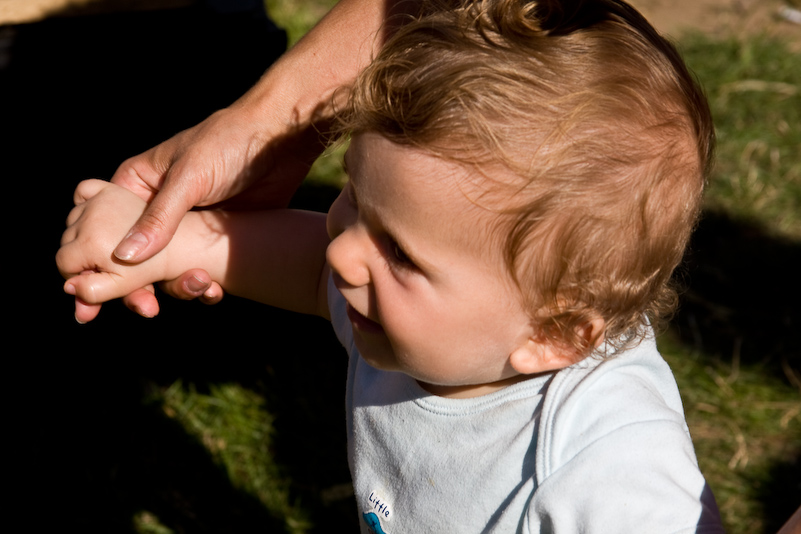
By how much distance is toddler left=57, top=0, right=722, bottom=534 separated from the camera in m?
1.06

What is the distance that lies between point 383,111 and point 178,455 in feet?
5.07

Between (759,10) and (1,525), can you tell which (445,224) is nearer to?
(1,525)

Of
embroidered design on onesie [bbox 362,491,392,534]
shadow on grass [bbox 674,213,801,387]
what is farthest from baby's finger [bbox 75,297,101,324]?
shadow on grass [bbox 674,213,801,387]

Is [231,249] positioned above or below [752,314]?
→ above

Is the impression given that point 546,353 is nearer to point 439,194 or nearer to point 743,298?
point 439,194

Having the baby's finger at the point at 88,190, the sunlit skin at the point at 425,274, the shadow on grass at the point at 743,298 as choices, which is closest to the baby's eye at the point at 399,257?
the sunlit skin at the point at 425,274

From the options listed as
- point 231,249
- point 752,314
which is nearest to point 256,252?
point 231,249

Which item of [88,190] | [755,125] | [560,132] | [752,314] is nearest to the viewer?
[560,132]

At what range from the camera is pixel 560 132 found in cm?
105

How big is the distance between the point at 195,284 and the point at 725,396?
1754 millimetres

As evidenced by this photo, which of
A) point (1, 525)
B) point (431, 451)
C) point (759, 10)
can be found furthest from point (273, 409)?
point (759, 10)

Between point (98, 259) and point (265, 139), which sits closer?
point (98, 259)

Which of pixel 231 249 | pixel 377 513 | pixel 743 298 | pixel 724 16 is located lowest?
pixel 743 298

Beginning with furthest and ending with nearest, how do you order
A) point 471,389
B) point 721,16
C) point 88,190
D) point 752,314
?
point 721,16
point 752,314
point 88,190
point 471,389
